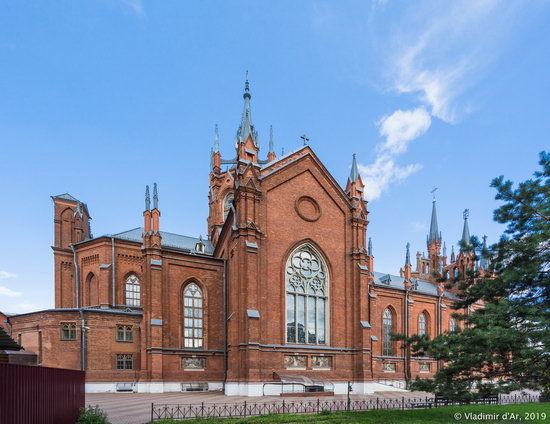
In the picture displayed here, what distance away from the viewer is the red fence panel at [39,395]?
11.1m

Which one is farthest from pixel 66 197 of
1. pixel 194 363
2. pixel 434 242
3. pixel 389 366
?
pixel 434 242

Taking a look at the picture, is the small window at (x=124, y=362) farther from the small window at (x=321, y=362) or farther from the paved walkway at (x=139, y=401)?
the small window at (x=321, y=362)

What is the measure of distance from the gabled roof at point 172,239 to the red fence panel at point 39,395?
27.3 metres

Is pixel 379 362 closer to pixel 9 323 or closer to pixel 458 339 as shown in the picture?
pixel 458 339

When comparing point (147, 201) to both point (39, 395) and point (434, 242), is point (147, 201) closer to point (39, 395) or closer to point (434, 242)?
point (39, 395)

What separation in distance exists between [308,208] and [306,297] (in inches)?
287

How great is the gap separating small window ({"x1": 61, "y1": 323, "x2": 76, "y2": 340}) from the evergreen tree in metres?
25.4

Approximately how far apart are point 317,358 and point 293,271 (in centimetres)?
703

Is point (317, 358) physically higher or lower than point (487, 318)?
lower

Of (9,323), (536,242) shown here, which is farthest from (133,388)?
(536,242)

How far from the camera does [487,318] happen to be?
576 inches

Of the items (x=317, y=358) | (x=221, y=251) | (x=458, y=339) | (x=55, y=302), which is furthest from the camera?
(x=55, y=302)

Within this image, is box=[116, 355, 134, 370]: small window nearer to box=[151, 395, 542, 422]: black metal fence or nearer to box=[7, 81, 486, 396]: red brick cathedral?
box=[7, 81, 486, 396]: red brick cathedral

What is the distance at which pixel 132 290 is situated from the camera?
42.3m
